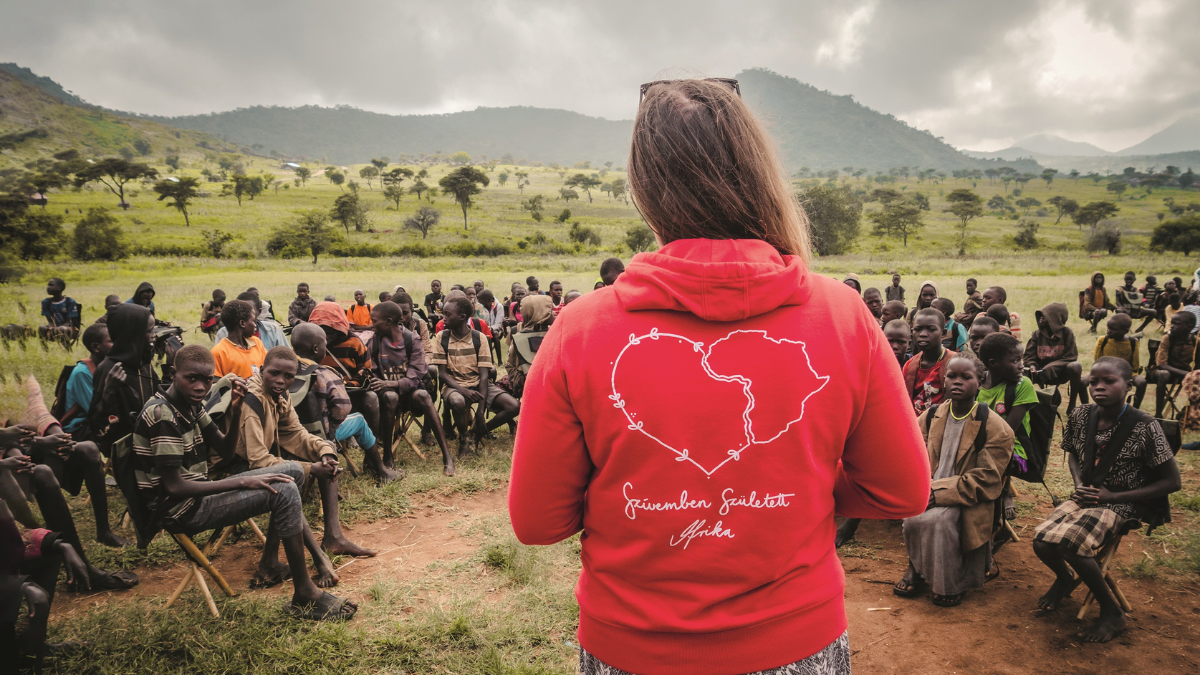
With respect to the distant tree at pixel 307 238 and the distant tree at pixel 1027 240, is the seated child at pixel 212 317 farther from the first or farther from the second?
the distant tree at pixel 1027 240

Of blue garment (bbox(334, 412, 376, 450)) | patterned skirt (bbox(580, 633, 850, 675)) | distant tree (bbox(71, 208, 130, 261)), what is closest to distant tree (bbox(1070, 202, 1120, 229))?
blue garment (bbox(334, 412, 376, 450))

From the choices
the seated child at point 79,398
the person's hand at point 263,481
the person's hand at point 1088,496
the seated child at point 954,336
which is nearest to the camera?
the person's hand at point 1088,496

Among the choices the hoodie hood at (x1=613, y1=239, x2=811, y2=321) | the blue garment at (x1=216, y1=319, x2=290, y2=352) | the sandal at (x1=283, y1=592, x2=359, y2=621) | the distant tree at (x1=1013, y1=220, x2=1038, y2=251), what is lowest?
the sandal at (x1=283, y1=592, x2=359, y2=621)

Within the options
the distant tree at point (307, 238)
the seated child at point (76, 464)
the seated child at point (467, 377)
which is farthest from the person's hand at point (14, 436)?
the distant tree at point (307, 238)

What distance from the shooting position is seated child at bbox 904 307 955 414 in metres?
4.98

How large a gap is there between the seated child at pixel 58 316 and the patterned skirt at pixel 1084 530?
43.5 feet

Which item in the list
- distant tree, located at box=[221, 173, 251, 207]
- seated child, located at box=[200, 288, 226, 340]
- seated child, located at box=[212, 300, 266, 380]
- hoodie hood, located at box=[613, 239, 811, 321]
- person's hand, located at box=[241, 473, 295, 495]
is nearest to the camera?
hoodie hood, located at box=[613, 239, 811, 321]

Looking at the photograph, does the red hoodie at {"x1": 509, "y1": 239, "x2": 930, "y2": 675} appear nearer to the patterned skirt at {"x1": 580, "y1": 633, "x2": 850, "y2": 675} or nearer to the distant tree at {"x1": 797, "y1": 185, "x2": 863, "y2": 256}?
the patterned skirt at {"x1": 580, "y1": 633, "x2": 850, "y2": 675}

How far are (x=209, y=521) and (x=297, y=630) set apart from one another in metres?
0.82

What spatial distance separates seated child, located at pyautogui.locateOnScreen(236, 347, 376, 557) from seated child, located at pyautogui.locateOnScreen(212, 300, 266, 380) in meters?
1.29

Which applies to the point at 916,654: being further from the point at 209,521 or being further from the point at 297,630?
the point at 209,521

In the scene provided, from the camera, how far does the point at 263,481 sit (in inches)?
146

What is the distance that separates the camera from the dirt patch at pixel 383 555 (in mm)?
4027

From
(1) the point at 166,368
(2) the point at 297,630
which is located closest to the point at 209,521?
(2) the point at 297,630
